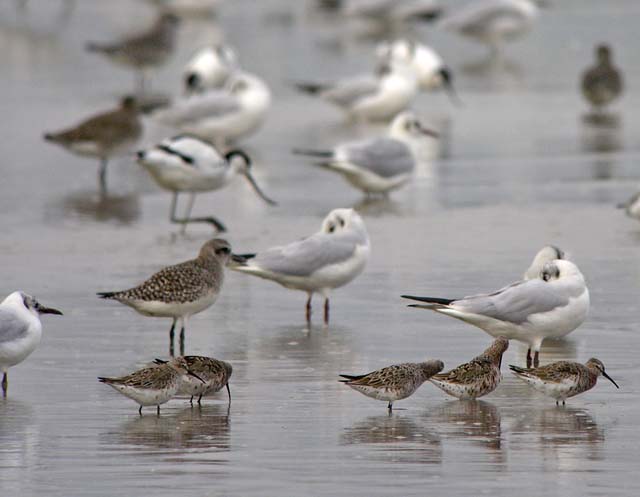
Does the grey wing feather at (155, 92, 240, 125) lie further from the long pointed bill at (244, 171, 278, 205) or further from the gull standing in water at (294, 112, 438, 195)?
the gull standing in water at (294, 112, 438, 195)

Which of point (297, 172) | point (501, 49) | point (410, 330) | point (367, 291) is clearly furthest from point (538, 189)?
point (501, 49)

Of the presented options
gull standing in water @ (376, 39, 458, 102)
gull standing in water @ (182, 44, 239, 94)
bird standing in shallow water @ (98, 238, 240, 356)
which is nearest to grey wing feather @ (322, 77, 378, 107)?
gull standing in water @ (376, 39, 458, 102)

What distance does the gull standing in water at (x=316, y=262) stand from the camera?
1170cm

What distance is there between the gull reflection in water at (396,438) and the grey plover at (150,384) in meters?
1.00

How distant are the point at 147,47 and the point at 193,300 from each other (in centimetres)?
1764

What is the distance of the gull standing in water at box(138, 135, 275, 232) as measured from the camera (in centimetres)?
1582

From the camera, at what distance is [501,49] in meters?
33.3

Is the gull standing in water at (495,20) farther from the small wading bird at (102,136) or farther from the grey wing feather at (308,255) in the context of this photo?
the grey wing feather at (308,255)

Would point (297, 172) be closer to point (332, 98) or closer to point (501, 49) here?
point (332, 98)

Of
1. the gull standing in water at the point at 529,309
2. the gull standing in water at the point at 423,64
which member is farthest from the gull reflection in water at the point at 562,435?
the gull standing in water at the point at 423,64

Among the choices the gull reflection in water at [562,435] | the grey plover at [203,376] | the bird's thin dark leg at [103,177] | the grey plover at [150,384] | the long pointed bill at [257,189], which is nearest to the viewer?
the gull reflection in water at [562,435]

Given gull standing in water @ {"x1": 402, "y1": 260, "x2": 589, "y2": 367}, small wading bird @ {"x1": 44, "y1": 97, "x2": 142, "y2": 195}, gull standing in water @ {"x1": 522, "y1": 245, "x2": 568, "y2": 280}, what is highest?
small wading bird @ {"x1": 44, "y1": 97, "x2": 142, "y2": 195}

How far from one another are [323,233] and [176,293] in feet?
5.91

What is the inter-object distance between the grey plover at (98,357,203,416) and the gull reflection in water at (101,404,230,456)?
0.41ft
